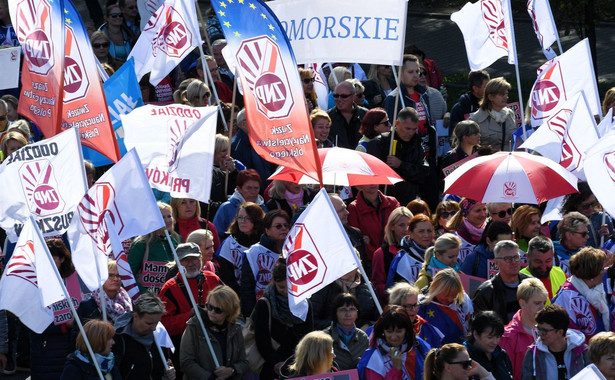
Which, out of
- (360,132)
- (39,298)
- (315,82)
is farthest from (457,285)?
(315,82)

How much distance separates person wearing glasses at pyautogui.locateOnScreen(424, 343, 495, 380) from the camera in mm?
8453

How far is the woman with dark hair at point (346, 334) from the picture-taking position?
31.0 feet

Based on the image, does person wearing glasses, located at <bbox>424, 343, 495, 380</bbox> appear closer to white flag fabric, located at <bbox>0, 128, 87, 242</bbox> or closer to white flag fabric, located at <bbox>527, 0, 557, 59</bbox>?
white flag fabric, located at <bbox>0, 128, 87, 242</bbox>

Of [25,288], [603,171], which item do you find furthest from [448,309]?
[25,288]

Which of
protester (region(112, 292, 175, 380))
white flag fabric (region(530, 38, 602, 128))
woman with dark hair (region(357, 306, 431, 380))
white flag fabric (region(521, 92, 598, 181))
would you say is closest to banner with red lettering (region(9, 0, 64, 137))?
protester (region(112, 292, 175, 380))

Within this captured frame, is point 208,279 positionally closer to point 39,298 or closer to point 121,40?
point 39,298

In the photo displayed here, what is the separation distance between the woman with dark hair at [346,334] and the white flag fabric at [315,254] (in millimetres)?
203

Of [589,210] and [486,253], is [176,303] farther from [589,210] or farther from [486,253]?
[589,210]

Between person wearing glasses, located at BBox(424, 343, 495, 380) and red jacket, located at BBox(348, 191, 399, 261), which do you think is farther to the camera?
red jacket, located at BBox(348, 191, 399, 261)

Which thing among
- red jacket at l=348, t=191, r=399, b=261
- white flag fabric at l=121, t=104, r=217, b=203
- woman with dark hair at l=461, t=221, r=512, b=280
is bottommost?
red jacket at l=348, t=191, r=399, b=261

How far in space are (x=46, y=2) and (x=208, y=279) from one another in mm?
2893

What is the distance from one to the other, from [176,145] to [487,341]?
3.11 m

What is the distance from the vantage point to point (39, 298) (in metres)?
9.23

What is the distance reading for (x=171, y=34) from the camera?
13.8 metres
